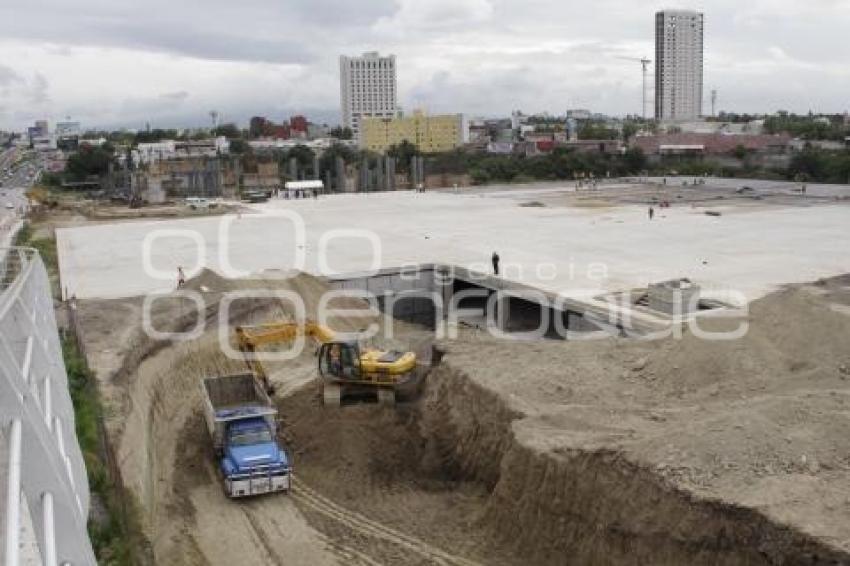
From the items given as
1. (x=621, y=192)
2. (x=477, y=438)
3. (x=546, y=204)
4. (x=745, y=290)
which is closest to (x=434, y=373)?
(x=477, y=438)

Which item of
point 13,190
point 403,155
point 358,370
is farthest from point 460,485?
point 13,190

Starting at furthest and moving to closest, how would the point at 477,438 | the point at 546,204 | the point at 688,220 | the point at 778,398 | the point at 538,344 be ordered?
the point at 546,204 → the point at 688,220 → the point at 538,344 → the point at 477,438 → the point at 778,398

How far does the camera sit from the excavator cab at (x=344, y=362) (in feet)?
50.1

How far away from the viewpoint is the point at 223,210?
49.7 m

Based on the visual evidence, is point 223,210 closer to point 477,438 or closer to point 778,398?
point 477,438

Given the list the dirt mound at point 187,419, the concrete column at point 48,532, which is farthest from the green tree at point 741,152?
the concrete column at point 48,532

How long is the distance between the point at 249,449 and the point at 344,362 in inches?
117

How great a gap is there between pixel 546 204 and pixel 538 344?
32410 mm

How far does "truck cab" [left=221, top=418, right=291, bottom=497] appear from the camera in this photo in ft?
40.3

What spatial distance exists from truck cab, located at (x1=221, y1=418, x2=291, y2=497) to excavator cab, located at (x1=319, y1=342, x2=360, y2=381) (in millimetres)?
2395

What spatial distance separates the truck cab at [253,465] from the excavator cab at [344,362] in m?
2.40

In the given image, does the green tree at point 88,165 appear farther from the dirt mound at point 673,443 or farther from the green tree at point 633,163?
the dirt mound at point 673,443

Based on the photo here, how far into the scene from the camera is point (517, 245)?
1266 inches

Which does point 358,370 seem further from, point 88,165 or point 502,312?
point 88,165
